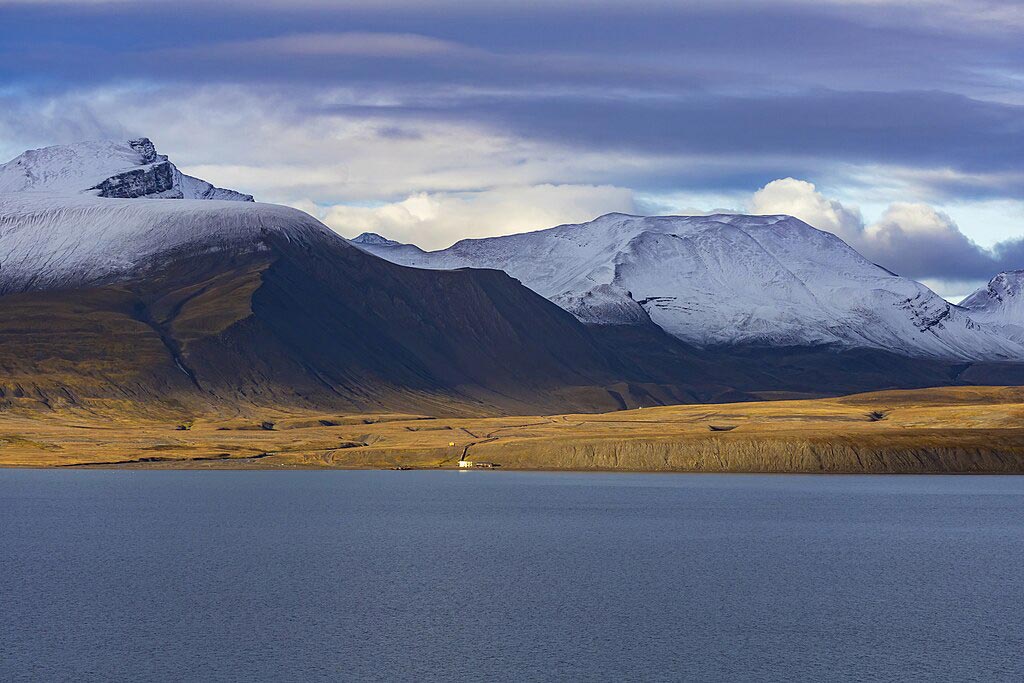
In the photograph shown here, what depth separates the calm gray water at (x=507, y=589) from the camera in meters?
55.0

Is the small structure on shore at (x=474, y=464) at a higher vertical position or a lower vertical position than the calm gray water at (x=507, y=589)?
lower

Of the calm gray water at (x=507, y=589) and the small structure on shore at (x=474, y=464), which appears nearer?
the calm gray water at (x=507, y=589)

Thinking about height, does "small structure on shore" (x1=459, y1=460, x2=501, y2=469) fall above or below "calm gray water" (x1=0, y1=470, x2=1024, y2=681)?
below

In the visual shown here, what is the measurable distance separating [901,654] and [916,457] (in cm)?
12484

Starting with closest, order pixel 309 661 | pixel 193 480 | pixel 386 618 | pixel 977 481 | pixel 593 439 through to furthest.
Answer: pixel 309 661, pixel 386 618, pixel 193 480, pixel 977 481, pixel 593 439

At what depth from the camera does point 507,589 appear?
74.3 m

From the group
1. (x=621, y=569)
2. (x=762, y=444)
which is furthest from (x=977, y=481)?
(x=621, y=569)

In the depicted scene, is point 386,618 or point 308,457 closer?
point 386,618

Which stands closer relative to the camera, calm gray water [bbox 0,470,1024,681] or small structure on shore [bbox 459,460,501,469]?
calm gray water [bbox 0,470,1024,681]

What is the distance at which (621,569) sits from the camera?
82.9 m

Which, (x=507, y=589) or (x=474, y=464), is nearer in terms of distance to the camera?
(x=507, y=589)

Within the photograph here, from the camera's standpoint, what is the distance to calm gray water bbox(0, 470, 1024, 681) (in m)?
55.0

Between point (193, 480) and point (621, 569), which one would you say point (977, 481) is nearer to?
point (193, 480)

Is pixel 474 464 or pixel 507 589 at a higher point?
pixel 507 589
